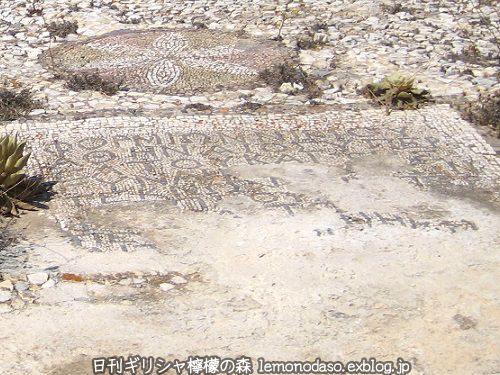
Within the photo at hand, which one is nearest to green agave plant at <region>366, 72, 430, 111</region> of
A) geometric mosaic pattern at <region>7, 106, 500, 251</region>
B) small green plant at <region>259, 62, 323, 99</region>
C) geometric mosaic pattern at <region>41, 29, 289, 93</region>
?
geometric mosaic pattern at <region>7, 106, 500, 251</region>

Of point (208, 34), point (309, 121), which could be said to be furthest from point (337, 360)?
point (208, 34)

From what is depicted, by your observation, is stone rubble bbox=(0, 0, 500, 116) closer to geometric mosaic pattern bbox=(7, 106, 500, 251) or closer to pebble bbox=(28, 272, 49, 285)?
geometric mosaic pattern bbox=(7, 106, 500, 251)

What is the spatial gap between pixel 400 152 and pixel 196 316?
3.34 metres

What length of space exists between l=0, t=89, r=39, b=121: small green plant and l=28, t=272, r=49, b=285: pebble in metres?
3.04

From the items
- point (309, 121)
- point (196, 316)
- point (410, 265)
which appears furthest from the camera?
point (309, 121)

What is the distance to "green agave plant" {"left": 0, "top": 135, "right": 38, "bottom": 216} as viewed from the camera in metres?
7.21

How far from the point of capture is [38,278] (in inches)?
251

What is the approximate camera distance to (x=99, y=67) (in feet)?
34.3

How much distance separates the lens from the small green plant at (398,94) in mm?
9570

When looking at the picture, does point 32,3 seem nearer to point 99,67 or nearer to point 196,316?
point 99,67

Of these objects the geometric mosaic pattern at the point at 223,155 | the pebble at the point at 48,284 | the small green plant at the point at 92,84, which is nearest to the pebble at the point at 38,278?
the pebble at the point at 48,284

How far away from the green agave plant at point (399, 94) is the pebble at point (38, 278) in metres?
4.49

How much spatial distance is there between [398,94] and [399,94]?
1 cm

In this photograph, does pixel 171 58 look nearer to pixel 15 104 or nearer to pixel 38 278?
pixel 15 104
